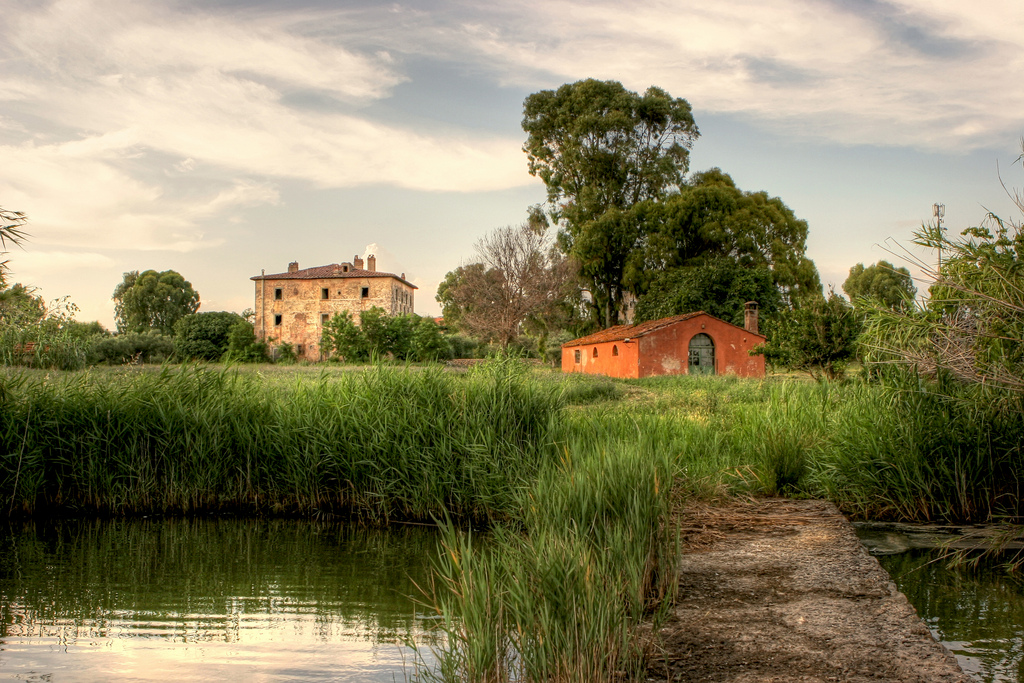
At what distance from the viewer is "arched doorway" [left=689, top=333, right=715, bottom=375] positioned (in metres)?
30.2

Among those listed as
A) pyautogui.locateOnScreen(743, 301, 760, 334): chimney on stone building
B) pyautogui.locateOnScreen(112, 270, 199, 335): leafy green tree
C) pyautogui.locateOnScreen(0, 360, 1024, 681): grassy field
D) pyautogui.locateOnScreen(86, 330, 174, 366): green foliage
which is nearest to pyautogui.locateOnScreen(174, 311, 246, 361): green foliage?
pyautogui.locateOnScreen(112, 270, 199, 335): leafy green tree

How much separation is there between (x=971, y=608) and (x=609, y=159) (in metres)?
34.7

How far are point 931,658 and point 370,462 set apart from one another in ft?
21.4

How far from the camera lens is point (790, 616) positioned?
4297mm

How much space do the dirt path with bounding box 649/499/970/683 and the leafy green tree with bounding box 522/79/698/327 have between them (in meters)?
30.8

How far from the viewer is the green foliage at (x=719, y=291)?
33.8 meters

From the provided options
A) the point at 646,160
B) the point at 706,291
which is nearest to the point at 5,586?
the point at 706,291

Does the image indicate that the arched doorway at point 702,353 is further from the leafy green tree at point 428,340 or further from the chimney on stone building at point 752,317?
the leafy green tree at point 428,340

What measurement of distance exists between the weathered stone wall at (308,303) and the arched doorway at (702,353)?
102 ft

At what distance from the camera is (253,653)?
5117 millimetres

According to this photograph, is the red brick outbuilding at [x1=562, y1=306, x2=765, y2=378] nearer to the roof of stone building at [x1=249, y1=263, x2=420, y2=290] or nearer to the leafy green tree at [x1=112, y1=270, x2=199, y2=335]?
the roof of stone building at [x1=249, y1=263, x2=420, y2=290]

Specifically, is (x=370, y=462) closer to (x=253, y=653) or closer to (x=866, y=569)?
(x=253, y=653)

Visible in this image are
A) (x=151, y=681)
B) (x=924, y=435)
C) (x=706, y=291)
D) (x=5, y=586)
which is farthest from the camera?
(x=706, y=291)

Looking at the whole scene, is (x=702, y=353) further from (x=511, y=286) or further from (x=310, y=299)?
(x=310, y=299)
